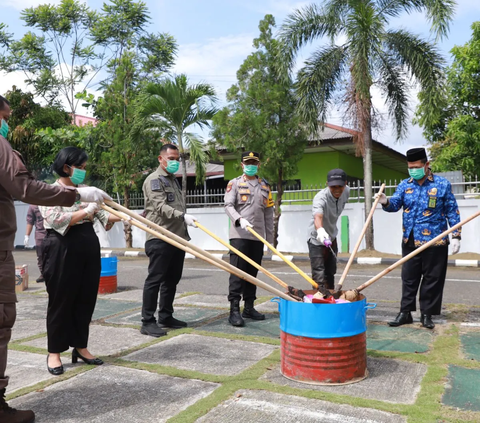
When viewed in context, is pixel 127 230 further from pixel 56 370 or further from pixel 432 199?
pixel 56 370

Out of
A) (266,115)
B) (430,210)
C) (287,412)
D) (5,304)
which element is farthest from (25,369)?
(266,115)

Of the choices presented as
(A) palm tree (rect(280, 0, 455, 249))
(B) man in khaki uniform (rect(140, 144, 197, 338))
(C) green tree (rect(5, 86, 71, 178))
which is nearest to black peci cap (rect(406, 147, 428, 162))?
(B) man in khaki uniform (rect(140, 144, 197, 338))

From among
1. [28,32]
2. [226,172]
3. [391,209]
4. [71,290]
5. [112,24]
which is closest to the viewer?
[71,290]

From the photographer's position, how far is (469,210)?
498 inches

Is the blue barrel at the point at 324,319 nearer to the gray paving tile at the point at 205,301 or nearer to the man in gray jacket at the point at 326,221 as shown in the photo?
the man in gray jacket at the point at 326,221

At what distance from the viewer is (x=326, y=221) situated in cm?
504

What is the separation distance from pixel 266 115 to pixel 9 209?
11.3m

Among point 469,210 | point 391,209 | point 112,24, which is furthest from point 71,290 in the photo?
point 112,24

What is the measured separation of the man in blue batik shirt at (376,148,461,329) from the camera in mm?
4816

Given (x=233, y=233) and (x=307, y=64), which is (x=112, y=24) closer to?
(x=307, y=64)

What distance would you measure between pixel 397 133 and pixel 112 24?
17.1 m

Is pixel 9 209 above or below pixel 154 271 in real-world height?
above

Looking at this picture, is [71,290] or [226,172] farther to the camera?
[226,172]

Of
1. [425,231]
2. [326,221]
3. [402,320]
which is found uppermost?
[326,221]
